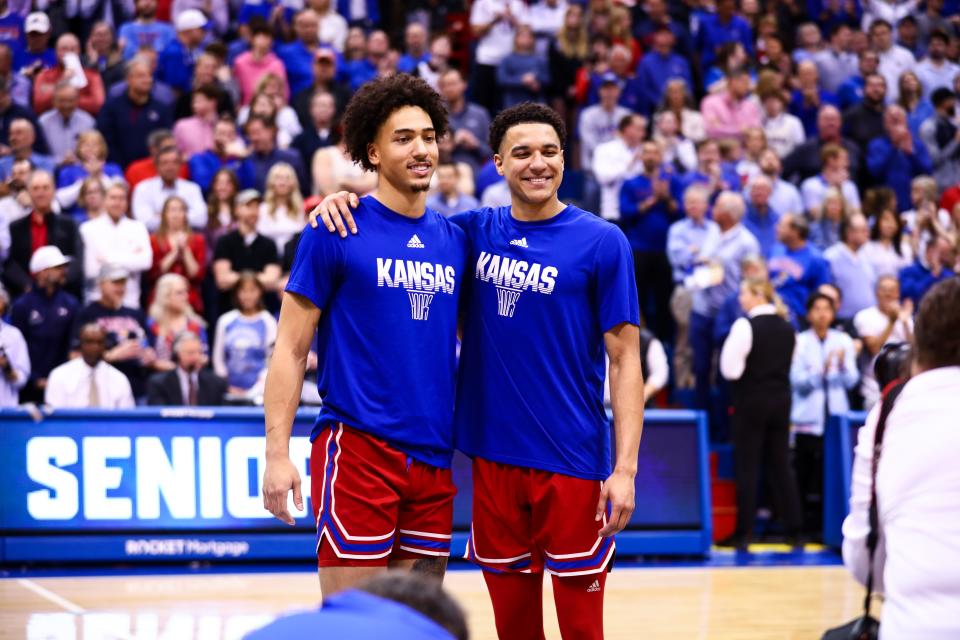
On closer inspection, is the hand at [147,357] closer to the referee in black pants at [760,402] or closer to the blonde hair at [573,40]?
the referee in black pants at [760,402]

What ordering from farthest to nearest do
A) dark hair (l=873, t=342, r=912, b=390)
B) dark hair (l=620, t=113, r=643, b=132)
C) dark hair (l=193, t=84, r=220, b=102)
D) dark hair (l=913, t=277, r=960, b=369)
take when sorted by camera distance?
dark hair (l=620, t=113, r=643, b=132) < dark hair (l=193, t=84, r=220, b=102) < dark hair (l=873, t=342, r=912, b=390) < dark hair (l=913, t=277, r=960, b=369)

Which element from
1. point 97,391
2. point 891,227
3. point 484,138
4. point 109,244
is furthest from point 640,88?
point 97,391

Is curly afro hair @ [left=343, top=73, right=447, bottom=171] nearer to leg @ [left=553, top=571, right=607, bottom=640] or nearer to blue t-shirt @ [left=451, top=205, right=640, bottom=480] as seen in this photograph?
blue t-shirt @ [left=451, top=205, right=640, bottom=480]

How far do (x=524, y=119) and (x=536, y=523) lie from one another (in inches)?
59.3

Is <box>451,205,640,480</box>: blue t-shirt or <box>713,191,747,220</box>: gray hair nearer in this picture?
<box>451,205,640,480</box>: blue t-shirt

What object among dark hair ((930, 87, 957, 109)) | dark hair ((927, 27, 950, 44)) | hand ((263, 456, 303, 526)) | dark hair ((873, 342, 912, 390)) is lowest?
hand ((263, 456, 303, 526))

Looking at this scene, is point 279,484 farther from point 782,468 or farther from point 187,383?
point 782,468

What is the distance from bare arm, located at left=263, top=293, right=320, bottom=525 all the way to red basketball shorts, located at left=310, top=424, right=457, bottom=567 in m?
0.13

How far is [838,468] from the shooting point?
1194cm

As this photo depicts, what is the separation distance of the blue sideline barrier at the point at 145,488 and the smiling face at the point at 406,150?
5594 millimetres

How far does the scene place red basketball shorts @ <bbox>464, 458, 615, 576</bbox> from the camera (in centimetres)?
523

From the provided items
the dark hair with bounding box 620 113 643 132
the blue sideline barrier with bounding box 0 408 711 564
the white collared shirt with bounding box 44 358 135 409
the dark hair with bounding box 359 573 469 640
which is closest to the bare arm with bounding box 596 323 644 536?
the dark hair with bounding box 359 573 469 640

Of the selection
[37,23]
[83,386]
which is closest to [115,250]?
[83,386]

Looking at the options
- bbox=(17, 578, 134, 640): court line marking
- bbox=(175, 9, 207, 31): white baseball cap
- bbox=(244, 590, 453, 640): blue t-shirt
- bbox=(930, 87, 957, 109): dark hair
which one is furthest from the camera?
bbox=(930, 87, 957, 109): dark hair
